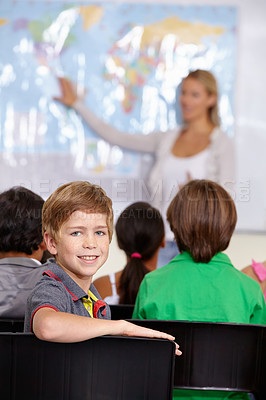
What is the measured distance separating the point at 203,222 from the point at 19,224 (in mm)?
588

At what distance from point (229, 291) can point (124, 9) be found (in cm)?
305

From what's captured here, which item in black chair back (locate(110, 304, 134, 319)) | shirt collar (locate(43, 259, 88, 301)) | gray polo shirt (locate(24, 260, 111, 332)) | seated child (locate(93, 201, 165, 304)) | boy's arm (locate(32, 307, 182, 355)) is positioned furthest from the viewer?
seated child (locate(93, 201, 165, 304))

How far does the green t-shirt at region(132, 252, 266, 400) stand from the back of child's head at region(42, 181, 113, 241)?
0.45 meters

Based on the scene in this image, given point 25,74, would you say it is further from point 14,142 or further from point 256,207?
point 256,207

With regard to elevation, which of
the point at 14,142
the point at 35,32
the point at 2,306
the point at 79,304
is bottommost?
the point at 2,306

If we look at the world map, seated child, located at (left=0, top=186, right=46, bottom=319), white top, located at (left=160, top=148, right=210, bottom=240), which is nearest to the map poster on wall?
the world map

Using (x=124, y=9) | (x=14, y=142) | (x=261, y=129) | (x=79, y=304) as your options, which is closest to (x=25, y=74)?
(x=14, y=142)

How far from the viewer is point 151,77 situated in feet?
13.2

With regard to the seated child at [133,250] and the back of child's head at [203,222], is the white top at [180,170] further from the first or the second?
the back of child's head at [203,222]

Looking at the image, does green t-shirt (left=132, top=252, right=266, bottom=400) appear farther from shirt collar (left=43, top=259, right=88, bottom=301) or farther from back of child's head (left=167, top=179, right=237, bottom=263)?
shirt collar (left=43, top=259, right=88, bottom=301)

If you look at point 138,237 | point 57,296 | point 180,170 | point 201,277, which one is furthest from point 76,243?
point 180,170

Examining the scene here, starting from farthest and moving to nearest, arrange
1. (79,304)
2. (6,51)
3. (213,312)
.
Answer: (6,51), (213,312), (79,304)

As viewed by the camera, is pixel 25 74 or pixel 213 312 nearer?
pixel 213 312

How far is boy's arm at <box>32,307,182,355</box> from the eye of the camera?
92 cm
